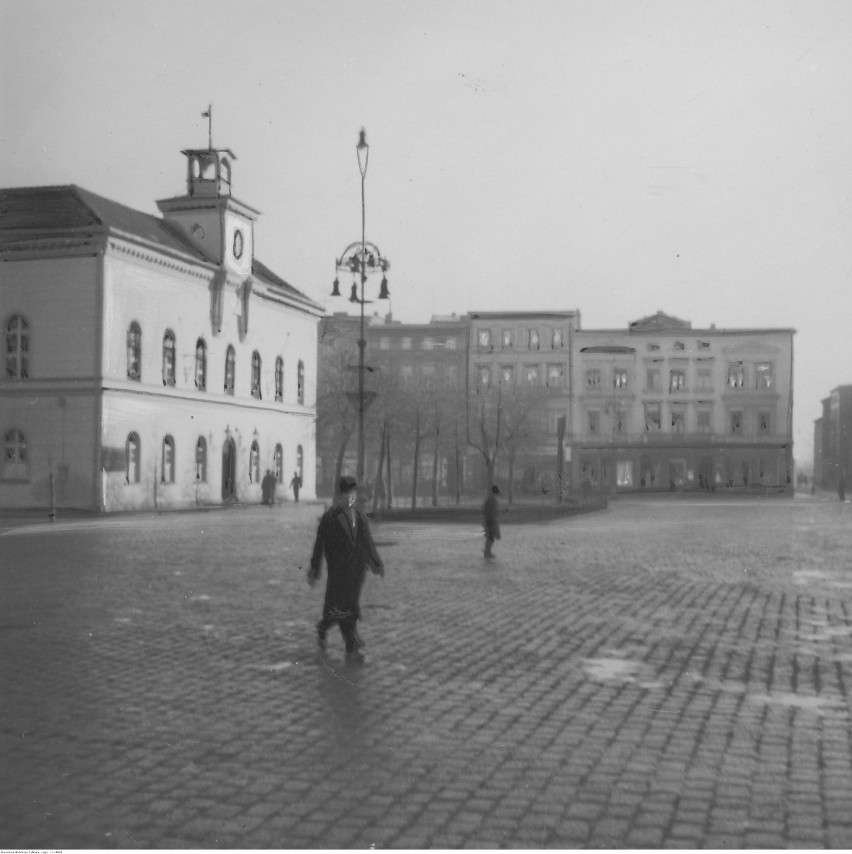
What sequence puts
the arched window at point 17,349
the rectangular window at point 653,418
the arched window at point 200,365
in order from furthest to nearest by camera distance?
the rectangular window at point 653,418 → the arched window at point 200,365 → the arched window at point 17,349

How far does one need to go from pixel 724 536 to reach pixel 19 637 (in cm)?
2312

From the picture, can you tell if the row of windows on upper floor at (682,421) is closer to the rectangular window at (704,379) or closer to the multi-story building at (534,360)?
the rectangular window at (704,379)

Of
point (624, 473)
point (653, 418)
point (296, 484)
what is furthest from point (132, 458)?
point (653, 418)

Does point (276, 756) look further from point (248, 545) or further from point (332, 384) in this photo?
point (332, 384)

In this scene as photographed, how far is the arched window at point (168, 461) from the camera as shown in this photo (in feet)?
154

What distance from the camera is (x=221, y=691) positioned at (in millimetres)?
9164

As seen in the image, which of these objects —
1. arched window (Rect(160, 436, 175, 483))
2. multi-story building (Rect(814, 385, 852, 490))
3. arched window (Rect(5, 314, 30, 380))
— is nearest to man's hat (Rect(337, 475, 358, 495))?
arched window (Rect(5, 314, 30, 380))

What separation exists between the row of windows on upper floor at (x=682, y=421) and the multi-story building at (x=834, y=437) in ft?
20.0

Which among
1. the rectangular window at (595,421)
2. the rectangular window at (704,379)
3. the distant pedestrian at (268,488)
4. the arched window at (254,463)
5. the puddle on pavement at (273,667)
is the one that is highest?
the rectangular window at (704,379)

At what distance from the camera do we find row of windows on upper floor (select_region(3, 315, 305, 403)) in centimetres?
4238

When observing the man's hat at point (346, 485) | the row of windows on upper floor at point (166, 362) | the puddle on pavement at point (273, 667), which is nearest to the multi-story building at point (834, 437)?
the row of windows on upper floor at point (166, 362)

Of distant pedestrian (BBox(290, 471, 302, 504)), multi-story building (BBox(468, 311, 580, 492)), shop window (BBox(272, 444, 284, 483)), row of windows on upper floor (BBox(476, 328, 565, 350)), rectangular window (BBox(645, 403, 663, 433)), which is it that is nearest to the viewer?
distant pedestrian (BBox(290, 471, 302, 504))

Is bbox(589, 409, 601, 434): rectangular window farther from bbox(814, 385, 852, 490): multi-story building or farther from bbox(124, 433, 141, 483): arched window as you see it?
bbox(124, 433, 141, 483): arched window

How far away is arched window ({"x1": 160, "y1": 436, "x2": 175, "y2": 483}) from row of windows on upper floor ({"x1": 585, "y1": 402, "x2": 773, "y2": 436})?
1979 inches
